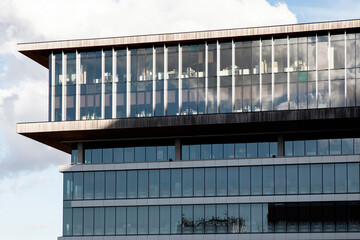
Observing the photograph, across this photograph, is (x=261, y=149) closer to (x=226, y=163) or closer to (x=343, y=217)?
(x=226, y=163)

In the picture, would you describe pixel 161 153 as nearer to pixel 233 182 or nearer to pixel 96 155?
pixel 96 155

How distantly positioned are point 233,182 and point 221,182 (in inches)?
47.4

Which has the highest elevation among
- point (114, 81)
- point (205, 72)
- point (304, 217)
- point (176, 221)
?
point (205, 72)

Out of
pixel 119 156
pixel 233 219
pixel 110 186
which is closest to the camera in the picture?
pixel 233 219

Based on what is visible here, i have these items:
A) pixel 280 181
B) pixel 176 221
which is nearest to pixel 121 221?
pixel 176 221

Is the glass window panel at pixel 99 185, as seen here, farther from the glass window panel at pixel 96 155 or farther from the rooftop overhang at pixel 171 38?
the rooftop overhang at pixel 171 38

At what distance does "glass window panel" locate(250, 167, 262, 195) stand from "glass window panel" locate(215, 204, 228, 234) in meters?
3.22

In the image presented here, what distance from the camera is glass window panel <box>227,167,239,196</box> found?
243 feet

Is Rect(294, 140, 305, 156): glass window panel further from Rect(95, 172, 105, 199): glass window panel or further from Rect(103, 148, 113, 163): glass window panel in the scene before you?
Rect(95, 172, 105, 199): glass window panel

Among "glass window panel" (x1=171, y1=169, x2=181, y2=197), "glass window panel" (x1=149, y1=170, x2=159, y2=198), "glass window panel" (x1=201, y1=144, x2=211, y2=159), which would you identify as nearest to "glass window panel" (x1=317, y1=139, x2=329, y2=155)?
"glass window panel" (x1=201, y1=144, x2=211, y2=159)

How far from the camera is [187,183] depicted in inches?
2950

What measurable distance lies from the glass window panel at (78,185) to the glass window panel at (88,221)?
1.57 m

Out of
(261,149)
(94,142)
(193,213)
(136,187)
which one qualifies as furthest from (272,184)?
(94,142)

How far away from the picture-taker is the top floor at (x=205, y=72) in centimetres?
7088
